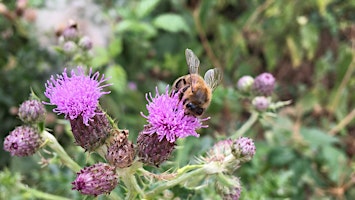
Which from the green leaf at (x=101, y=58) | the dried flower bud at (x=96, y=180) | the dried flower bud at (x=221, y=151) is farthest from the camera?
the green leaf at (x=101, y=58)

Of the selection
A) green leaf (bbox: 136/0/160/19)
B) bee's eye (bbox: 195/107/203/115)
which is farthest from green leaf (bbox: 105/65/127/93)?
bee's eye (bbox: 195/107/203/115)

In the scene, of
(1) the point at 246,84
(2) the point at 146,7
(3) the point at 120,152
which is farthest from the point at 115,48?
(3) the point at 120,152

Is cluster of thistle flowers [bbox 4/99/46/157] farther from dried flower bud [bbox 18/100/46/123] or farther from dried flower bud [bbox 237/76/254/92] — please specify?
dried flower bud [bbox 237/76/254/92]

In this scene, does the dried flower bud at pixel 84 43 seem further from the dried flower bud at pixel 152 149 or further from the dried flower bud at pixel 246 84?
the dried flower bud at pixel 152 149

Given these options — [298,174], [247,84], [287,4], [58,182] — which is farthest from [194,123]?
[287,4]

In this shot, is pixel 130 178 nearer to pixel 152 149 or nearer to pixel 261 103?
pixel 152 149

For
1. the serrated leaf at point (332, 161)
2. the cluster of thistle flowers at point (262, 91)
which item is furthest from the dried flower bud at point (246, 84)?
the serrated leaf at point (332, 161)
